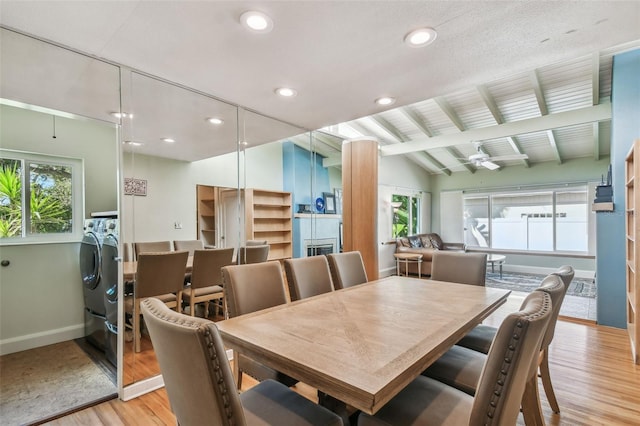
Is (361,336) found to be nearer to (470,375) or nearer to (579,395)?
(470,375)

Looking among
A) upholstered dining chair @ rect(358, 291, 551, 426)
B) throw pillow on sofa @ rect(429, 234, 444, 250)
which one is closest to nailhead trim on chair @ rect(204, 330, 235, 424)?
upholstered dining chair @ rect(358, 291, 551, 426)

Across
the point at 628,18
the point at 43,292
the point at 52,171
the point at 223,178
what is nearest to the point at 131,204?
the point at 223,178

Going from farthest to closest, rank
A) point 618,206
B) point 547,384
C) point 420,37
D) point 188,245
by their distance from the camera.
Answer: point 618,206, point 188,245, point 547,384, point 420,37

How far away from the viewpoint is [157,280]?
2.41 metres

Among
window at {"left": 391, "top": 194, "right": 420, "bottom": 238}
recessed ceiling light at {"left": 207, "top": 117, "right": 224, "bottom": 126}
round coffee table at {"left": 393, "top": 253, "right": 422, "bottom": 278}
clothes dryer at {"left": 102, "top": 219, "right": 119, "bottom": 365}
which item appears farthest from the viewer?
window at {"left": 391, "top": 194, "right": 420, "bottom": 238}

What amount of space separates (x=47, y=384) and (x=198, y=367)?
2506 millimetres

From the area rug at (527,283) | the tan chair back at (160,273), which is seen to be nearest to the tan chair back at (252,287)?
the tan chair back at (160,273)

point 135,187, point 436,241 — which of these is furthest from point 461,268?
point 436,241

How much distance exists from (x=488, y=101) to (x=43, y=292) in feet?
20.9

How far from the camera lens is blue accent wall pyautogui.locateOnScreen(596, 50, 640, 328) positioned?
3.26 m

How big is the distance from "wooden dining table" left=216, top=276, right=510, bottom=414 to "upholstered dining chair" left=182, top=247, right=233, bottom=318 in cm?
134

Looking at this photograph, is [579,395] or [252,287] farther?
[579,395]

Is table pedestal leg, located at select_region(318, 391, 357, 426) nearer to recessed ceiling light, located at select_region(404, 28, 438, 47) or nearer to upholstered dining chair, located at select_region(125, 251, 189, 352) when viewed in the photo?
upholstered dining chair, located at select_region(125, 251, 189, 352)

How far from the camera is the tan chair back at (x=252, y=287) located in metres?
1.76
